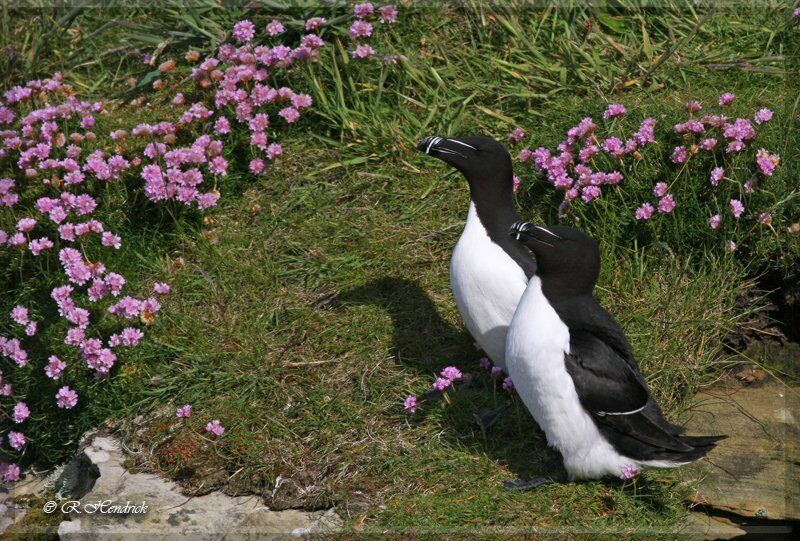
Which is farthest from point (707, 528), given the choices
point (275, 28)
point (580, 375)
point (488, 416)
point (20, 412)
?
point (275, 28)

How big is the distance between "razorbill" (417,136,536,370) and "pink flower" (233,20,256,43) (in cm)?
210

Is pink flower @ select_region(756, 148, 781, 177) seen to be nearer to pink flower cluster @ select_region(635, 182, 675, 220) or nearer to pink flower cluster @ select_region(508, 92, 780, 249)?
pink flower cluster @ select_region(508, 92, 780, 249)

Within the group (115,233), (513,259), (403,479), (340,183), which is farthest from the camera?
(340,183)

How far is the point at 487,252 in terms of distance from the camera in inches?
181

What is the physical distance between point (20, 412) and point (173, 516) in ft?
3.70

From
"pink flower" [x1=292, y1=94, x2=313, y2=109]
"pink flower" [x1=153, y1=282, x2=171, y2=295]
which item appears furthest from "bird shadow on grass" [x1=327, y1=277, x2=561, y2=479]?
"pink flower" [x1=292, y1=94, x2=313, y2=109]

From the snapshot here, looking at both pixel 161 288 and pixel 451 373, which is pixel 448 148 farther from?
pixel 161 288

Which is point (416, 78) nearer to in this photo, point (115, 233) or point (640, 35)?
point (640, 35)

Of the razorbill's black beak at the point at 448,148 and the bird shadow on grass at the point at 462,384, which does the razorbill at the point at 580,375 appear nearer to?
the bird shadow on grass at the point at 462,384

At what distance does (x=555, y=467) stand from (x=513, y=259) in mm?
994

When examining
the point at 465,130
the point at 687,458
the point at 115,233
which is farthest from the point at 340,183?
the point at 687,458

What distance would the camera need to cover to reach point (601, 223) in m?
5.30

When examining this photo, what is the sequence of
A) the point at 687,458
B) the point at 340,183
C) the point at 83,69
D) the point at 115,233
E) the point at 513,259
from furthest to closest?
the point at 83,69
the point at 340,183
the point at 115,233
the point at 513,259
the point at 687,458

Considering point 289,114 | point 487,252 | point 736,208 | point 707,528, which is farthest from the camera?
point 289,114
